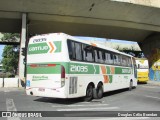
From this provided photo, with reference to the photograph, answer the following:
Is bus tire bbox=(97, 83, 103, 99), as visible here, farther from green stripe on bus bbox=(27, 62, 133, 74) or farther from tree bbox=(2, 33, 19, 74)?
tree bbox=(2, 33, 19, 74)

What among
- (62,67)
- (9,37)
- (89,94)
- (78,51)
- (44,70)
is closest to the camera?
(62,67)

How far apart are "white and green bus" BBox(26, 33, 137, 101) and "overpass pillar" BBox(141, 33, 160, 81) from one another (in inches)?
1068

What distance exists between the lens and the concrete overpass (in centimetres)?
2602

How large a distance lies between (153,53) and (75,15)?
18134 mm

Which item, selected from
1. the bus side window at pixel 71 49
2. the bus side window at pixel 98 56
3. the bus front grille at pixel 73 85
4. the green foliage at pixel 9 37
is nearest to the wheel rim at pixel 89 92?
the bus front grille at pixel 73 85

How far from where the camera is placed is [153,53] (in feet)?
137

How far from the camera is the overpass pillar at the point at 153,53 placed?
40.5 meters

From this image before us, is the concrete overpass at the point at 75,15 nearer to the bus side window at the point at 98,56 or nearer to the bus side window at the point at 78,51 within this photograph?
the bus side window at the point at 98,56

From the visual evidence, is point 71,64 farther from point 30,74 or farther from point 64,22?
point 64,22

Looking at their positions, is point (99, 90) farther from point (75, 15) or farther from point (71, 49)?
point (75, 15)

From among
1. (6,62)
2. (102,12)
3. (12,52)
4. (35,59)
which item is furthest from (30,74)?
(6,62)

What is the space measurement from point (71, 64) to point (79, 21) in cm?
1773

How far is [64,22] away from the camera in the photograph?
3036 cm

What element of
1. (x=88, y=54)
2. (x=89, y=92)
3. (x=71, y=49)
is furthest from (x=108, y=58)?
(x=71, y=49)
